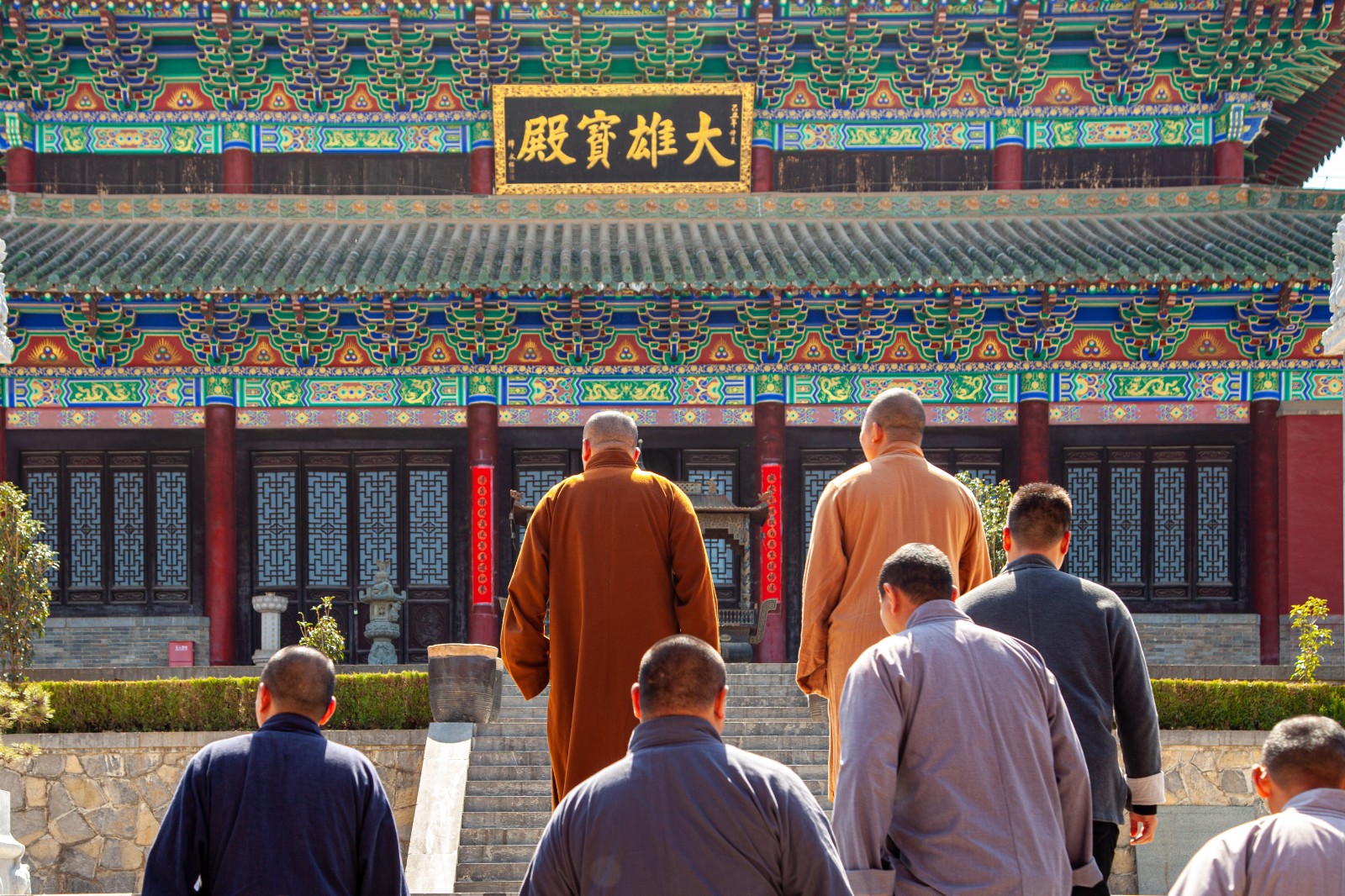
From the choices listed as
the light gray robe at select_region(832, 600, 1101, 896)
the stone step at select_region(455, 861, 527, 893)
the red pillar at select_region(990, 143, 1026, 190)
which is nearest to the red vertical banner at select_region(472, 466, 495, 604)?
the stone step at select_region(455, 861, 527, 893)

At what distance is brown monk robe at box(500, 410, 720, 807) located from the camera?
4.70 meters

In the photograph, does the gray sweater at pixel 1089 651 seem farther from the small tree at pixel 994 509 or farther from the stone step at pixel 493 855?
the small tree at pixel 994 509

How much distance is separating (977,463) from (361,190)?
681cm

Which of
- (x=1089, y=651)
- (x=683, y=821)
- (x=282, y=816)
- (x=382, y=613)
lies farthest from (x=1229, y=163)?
(x=683, y=821)

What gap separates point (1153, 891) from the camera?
9.22 meters

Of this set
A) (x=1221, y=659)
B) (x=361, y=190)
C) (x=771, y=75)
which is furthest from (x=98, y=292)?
(x=1221, y=659)

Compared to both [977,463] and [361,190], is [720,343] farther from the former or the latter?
[361,190]

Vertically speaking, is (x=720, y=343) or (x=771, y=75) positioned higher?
(x=771, y=75)

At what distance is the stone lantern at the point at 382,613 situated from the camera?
42.2 feet

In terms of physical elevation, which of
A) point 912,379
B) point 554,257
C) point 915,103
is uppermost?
point 915,103

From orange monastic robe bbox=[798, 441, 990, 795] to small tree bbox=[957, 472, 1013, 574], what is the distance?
7.26 meters

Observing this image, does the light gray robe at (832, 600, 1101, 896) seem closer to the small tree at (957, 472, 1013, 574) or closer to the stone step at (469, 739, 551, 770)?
the stone step at (469, 739, 551, 770)

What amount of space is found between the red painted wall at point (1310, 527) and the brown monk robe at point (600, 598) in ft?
34.1

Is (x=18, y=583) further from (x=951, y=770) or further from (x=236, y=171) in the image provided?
(x=951, y=770)
